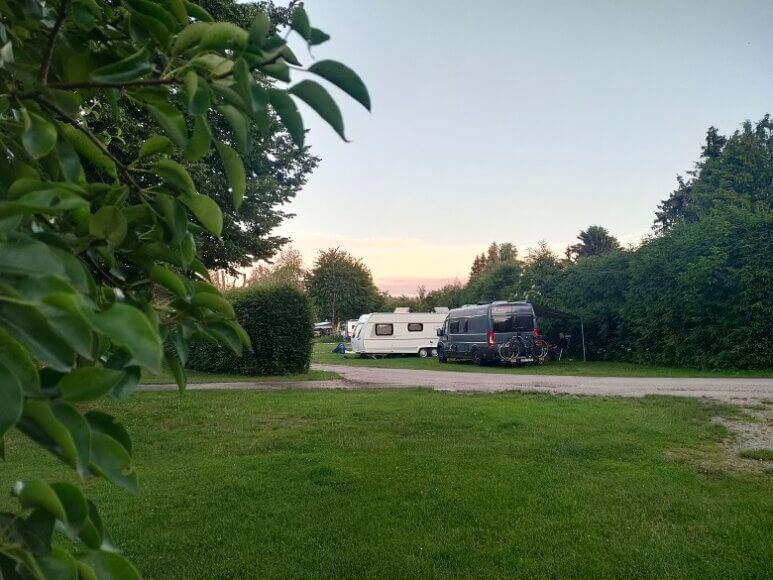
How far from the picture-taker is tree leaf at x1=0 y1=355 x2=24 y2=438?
64 centimetres

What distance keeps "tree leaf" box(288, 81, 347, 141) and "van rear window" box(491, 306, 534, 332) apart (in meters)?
22.3

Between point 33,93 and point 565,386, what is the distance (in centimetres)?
1443

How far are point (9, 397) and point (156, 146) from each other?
579 mm

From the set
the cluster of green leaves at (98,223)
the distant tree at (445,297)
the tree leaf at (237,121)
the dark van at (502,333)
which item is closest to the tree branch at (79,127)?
the cluster of green leaves at (98,223)

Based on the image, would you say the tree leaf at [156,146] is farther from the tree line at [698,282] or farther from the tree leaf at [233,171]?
the tree line at [698,282]

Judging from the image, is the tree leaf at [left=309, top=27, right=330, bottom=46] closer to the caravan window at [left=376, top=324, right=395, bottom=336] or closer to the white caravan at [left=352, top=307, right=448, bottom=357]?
the white caravan at [left=352, top=307, right=448, bottom=357]

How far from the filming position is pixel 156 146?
1.07 m

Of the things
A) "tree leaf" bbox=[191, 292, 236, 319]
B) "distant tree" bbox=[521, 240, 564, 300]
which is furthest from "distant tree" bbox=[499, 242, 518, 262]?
"tree leaf" bbox=[191, 292, 236, 319]

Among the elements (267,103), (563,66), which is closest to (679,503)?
(267,103)

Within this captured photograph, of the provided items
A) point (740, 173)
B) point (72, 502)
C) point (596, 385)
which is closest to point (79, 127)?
point (72, 502)

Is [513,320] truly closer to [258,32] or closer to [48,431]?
[258,32]

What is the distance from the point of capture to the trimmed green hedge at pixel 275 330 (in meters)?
18.8

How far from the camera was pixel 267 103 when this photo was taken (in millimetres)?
953

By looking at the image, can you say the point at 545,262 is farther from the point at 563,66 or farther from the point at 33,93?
the point at 33,93
